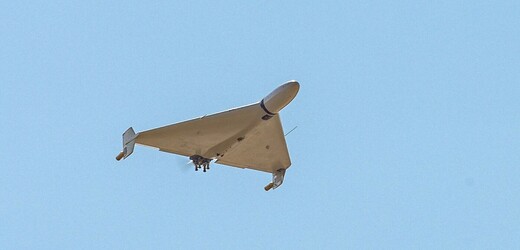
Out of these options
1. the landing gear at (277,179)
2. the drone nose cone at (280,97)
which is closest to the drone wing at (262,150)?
the landing gear at (277,179)

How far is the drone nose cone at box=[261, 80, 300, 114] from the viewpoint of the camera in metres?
78.1

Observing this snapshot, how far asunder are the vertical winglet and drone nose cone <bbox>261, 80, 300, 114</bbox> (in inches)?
361

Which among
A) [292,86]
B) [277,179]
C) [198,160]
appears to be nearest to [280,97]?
[292,86]

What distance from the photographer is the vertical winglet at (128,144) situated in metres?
80.1

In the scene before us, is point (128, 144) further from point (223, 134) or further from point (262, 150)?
point (262, 150)

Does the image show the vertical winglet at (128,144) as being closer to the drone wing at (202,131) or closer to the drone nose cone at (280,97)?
the drone wing at (202,131)

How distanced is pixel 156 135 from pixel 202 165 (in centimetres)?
427

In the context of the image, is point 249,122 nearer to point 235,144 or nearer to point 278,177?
point 235,144

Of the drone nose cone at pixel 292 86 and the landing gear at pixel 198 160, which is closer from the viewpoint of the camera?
the drone nose cone at pixel 292 86

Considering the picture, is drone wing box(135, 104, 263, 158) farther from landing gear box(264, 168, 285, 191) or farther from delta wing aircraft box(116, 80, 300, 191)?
landing gear box(264, 168, 285, 191)

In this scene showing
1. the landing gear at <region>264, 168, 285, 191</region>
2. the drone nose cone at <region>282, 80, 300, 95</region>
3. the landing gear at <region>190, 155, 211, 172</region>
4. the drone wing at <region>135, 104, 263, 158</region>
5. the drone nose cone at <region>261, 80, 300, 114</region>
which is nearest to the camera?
the drone nose cone at <region>282, 80, 300, 95</region>

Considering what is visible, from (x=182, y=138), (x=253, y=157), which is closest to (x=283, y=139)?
(x=253, y=157)

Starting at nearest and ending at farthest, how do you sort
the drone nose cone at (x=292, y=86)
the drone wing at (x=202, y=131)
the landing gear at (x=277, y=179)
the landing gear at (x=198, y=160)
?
the drone nose cone at (x=292, y=86), the drone wing at (x=202, y=131), the landing gear at (x=198, y=160), the landing gear at (x=277, y=179)

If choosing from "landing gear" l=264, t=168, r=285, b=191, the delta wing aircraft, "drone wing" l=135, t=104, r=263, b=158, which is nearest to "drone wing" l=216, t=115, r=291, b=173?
the delta wing aircraft
